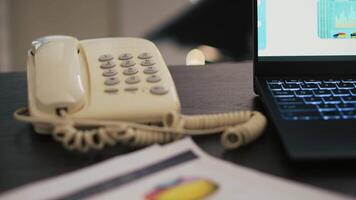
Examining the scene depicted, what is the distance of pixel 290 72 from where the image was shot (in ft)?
2.17

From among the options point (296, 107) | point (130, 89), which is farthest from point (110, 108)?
point (296, 107)

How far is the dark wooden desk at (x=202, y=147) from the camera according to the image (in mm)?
458

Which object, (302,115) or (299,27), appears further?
(299,27)

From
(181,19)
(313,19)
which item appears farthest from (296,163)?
(181,19)

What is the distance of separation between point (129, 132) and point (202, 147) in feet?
0.26

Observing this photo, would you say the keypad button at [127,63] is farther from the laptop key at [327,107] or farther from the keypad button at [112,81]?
the laptop key at [327,107]

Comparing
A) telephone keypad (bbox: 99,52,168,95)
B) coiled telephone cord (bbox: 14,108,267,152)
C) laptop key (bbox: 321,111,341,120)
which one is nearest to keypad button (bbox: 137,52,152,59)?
telephone keypad (bbox: 99,52,168,95)

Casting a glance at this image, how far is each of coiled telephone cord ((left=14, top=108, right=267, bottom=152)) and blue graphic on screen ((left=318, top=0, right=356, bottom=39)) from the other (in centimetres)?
20

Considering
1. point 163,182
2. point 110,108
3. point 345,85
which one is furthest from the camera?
point 345,85

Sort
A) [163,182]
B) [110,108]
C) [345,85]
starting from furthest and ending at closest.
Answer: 1. [345,85]
2. [110,108]
3. [163,182]

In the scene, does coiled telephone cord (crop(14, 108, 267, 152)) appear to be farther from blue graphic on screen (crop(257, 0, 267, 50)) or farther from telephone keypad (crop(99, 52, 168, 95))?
blue graphic on screen (crop(257, 0, 267, 50))

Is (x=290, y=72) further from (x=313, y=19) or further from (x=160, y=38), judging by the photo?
(x=160, y=38)

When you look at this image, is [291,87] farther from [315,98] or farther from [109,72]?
[109,72]

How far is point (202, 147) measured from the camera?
1.69ft
